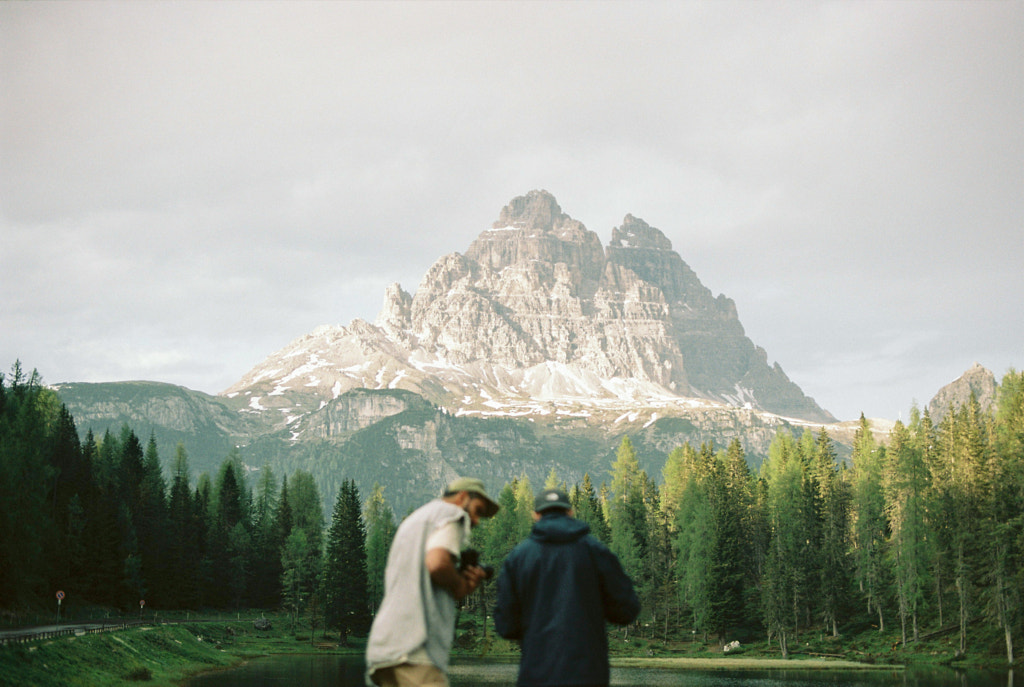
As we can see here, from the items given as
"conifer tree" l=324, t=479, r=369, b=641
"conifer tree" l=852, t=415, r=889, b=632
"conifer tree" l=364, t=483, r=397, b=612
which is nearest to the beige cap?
"conifer tree" l=852, t=415, r=889, b=632

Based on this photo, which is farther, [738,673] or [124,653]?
[738,673]

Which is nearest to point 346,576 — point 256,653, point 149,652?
point 256,653

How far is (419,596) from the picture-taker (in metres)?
8.53

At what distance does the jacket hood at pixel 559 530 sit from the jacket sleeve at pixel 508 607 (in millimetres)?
428

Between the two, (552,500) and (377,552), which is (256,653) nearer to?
(377,552)

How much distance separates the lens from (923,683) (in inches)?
2192

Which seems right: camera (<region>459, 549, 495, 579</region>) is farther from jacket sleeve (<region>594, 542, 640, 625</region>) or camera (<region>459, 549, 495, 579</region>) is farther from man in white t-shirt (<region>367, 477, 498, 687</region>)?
jacket sleeve (<region>594, 542, 640, 625</region>)

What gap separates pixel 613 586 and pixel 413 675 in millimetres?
2048

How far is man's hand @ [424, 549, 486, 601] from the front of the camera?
8.32 m

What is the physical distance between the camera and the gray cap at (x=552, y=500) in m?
9.24

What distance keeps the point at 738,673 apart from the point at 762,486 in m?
42.3

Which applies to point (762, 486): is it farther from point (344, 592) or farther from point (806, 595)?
point (344, 592)

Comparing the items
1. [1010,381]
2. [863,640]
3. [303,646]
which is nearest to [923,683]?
[863,640]

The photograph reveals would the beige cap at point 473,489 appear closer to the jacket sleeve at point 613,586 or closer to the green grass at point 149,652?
the jacket sleeve at point 613,586
